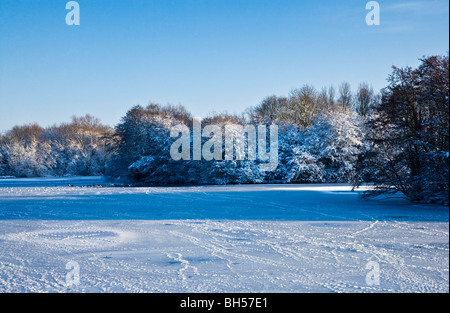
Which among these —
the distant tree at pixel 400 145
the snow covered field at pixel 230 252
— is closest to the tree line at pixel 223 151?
the distant tree at pixel 400 145

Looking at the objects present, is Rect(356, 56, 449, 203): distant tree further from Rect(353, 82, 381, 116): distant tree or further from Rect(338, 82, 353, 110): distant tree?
Rect(338, 82, 353, 110): distant tree

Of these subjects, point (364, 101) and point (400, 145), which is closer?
point (400, 145)

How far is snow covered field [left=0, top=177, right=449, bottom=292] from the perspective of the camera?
3856mm

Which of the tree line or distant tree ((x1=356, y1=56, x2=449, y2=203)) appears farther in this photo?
the tree line

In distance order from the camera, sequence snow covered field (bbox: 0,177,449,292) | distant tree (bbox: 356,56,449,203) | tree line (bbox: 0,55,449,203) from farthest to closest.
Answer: tree line (bbox: 0,55,449,203), distant tree (bbox: 356,56,449,203), snow covered field (bbox: 0,177,449,292)

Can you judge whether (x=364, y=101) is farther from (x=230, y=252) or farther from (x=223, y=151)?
(x=230, y=252)

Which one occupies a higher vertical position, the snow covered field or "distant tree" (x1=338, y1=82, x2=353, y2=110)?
"distant tree" (x1=338, y1=82, x2=353, y2=110)

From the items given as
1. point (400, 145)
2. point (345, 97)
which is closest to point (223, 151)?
point (345, 97)

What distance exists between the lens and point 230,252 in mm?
5508

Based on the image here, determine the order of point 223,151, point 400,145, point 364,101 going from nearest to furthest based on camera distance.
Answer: point 400,145
point 364,101
point 223,151

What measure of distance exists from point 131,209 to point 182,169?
1928 centimetres

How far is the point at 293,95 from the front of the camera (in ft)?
81.5

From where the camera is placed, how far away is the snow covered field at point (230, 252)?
386 centimetres

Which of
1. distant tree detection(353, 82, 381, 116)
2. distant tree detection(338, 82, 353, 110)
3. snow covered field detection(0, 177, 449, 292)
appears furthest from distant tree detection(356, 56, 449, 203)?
distant tree detection(338, 82, 353, 110)
